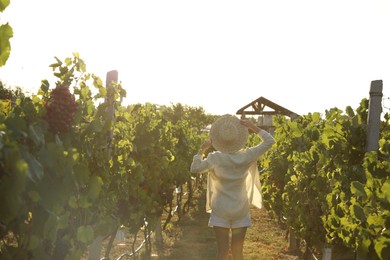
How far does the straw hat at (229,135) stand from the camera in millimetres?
5102

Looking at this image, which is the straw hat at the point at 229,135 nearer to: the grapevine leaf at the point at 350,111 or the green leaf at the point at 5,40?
the grapevine leaf at the point at 350,111

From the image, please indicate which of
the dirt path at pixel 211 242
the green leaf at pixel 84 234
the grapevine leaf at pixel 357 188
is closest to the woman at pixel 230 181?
the grapevine leaf at pixel 357 188

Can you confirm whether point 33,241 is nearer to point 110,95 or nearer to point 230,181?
point 110,95

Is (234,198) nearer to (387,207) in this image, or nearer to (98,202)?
(98,202)

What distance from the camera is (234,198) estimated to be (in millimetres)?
4969

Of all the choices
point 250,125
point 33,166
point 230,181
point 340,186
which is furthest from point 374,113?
point 33,166

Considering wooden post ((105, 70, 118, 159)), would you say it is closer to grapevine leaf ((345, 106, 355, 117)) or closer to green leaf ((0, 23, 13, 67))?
green leaf ((0, 23, 13, 67))

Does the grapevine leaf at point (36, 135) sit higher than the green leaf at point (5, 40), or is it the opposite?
the green leaf at point (5, 40)

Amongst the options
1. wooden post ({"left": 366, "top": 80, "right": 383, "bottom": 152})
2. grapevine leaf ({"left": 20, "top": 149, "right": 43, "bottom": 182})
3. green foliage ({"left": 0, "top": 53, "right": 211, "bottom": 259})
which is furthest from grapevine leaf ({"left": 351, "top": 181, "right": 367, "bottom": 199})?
grapevine leaf ({"left": 20, "top": 149, "right": 43, "bottom": 182})

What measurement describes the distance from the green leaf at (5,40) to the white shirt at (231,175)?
321 centimetres

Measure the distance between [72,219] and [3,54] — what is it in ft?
3.73

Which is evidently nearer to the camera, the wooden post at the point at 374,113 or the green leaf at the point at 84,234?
the green leaf at the point at 84,234

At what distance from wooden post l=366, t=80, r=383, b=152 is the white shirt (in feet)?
3.30

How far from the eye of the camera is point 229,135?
5090mm
